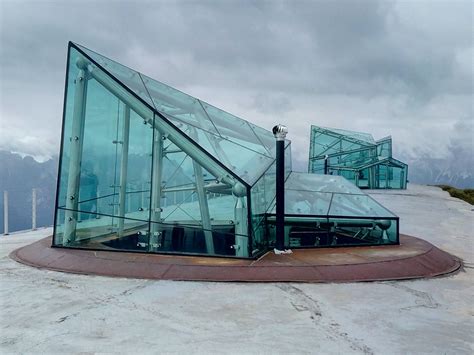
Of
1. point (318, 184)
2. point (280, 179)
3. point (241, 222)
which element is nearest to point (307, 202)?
point (318, 184)

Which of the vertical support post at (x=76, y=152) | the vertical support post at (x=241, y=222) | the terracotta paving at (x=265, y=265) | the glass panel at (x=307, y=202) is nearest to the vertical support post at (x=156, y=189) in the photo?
the terracotta paving at (x=265, y=265)

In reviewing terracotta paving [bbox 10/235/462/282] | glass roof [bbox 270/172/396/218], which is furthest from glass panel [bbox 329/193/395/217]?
terracotta paving [bbox 10/235/462/282]

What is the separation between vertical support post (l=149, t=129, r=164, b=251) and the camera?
22.9 feet

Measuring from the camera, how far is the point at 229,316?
414 cm

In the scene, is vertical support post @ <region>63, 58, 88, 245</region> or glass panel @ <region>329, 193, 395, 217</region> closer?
vertical support post @ <region>63, 58, 88, 245</region>

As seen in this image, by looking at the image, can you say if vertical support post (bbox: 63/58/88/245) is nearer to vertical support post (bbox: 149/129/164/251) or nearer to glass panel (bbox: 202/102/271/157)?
vertical support post (bbox: 149/129/164/251)

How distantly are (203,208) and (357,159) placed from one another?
105 ft

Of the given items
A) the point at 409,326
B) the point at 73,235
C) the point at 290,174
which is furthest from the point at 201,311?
the point at 290,174

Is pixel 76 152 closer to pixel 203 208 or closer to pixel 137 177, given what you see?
pixel 137 177

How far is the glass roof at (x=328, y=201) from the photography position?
319 inches

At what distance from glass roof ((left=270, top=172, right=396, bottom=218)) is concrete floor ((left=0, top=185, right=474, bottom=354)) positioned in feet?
8.34

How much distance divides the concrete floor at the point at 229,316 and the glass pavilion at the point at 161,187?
58.4 inches

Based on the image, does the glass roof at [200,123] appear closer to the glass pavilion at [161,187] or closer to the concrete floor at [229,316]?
the glass pavilion at [161,187]

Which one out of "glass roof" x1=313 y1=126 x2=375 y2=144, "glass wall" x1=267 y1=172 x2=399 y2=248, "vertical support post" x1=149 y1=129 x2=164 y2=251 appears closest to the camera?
"vertical support post" x1=149 y1=129 x2=164 y2=251
